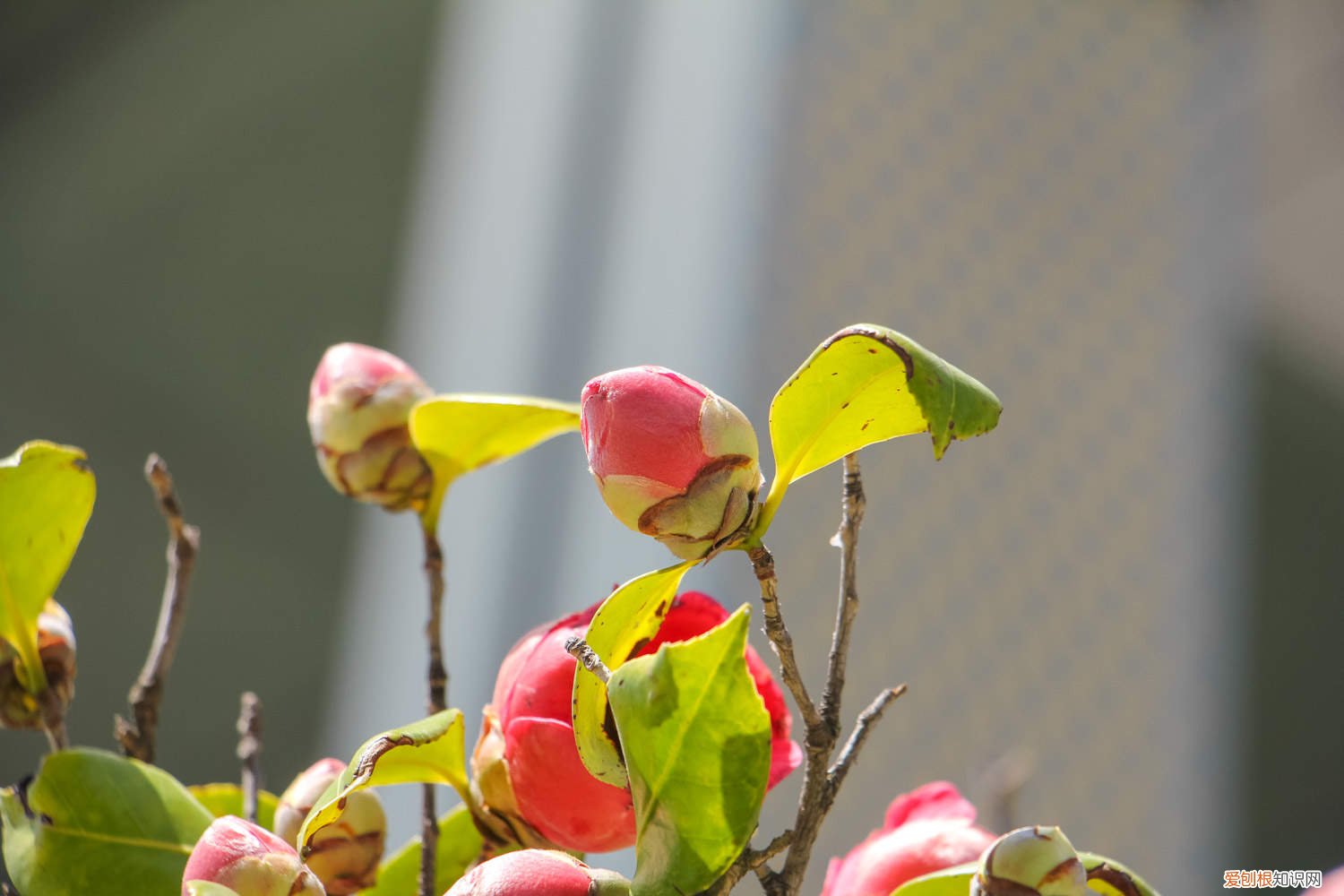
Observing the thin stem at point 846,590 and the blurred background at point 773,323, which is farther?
the blurred background at point 773,323

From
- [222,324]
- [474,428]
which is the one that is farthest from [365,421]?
[222,324]

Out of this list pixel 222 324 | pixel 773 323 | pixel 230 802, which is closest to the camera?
pixel 230 802

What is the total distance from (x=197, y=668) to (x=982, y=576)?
1172 mm

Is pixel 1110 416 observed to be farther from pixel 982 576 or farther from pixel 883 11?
pixel 883 11

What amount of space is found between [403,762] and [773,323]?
3.12 ft

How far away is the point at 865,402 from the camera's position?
0.17 metres

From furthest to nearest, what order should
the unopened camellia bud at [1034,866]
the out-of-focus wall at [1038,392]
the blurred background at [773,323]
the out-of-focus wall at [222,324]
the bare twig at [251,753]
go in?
the out-of-focus wall at [222,324]
the out-of-focus wall at [1038,392]
the blurred background at [773,323]
the bare twig at [251,753]
the unopened camellia bud at [1034,866]

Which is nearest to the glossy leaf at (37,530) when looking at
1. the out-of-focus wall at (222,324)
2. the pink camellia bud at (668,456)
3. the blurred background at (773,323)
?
the pink camellia bud at (668,456)

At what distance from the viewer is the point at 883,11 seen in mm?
1370

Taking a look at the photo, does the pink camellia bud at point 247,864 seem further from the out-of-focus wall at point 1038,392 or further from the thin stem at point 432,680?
the out-of-focus wall at point 1038,392

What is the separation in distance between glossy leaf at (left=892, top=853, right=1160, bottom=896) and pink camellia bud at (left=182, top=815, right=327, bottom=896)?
0.27ft

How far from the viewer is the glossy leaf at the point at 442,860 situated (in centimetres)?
23

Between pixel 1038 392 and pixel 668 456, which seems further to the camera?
pixel 1038 392

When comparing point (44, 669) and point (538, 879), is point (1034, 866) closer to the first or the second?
point (538, 879)
